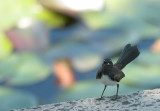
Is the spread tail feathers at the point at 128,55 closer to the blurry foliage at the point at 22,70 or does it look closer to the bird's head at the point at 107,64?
the bird's head at the point at 107,64

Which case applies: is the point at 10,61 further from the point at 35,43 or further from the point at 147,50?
the point at 147,50

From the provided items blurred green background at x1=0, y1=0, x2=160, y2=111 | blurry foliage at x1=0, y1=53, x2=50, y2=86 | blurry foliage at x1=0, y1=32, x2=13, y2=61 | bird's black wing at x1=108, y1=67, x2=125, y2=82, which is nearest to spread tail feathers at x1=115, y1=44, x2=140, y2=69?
bird's black wing at x1=108, y1=67, x2=125, y2=82

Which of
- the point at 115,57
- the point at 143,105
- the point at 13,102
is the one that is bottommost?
the point at 143,105

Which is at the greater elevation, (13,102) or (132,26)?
(132,26)

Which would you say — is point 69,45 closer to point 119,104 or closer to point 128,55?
point 128,55

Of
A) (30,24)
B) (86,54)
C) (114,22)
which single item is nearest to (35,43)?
(30,24)
